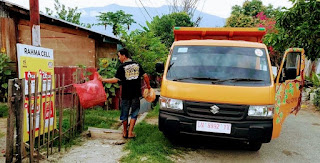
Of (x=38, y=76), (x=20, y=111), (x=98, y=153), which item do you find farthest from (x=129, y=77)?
(x=20, y=111)

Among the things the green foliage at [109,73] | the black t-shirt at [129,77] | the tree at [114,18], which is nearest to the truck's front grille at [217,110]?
the black t-shirt at [129,77]

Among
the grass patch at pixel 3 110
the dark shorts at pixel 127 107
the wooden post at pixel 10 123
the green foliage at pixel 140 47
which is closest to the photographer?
the wooden post at pixel 10 123

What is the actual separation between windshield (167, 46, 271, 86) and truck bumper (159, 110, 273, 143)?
661 mm

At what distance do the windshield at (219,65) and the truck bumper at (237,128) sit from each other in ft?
2.17

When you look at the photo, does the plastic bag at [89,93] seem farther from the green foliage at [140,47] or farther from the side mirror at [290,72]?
the green foliage at [140,47]

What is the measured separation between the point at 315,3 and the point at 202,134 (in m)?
6.52

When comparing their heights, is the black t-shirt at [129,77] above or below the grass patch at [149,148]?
above

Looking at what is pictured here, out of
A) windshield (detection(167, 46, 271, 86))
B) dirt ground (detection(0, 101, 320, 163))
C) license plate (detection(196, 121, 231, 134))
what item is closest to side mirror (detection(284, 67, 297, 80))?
windshield (detection(167, 46, 271, 86))

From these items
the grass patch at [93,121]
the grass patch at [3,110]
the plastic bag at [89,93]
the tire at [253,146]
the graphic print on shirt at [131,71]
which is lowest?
the tire at [253,146]

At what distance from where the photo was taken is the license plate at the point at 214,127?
4320mm

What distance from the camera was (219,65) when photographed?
4.93 m

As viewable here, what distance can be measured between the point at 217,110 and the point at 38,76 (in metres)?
2.89

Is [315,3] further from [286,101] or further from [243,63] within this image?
[243,63]

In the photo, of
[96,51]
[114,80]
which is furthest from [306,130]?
[96,51]
